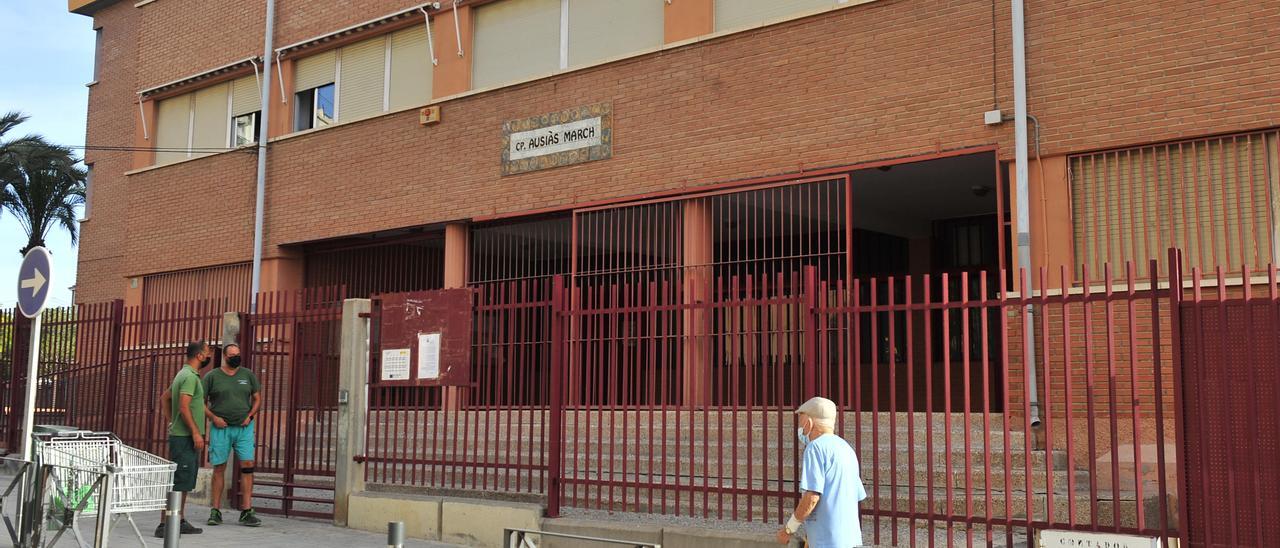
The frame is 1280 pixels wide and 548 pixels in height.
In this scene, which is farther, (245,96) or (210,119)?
(210,119)

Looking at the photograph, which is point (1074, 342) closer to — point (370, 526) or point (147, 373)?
point (370, 526)

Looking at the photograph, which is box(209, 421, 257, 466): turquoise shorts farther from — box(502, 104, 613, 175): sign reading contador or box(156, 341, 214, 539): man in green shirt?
box(502, 104, 613, 175): sign reading contador

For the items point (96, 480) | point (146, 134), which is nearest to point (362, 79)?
point (146, 134)

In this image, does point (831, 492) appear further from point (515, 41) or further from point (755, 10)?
point (515, 41)

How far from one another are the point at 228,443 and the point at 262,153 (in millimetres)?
8731

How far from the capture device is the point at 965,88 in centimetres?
1130

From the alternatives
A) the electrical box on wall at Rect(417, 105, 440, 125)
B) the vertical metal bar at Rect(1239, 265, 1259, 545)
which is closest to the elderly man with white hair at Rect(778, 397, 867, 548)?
the vertical metal bar at Rect(1239, 265, 1259, 545)

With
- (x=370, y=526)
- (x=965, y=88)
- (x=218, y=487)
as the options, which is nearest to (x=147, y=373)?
(x=218, y=487)

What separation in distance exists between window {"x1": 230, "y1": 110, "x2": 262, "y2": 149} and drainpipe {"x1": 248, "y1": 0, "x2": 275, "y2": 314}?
110 millimetres

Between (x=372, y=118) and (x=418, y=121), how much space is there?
3.01ft

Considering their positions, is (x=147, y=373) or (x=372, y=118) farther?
(x=372, y=118)

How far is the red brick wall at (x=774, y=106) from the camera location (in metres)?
10.2

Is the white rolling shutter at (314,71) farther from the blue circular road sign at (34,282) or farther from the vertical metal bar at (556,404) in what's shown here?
the vertical metal bar at (556,404)

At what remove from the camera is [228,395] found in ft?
33.8
